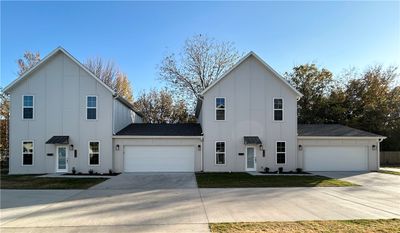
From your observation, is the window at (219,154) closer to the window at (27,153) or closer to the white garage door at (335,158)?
the white garage door at (335,158)

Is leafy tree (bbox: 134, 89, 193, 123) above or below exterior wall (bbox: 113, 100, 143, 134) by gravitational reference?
above

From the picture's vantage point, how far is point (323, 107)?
3322 centimetres

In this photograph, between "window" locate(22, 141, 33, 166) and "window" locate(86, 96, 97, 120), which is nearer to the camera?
"window" locate(22, 141, 33, 166)

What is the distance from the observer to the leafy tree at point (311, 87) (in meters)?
34.1

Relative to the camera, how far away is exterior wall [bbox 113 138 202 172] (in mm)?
20906

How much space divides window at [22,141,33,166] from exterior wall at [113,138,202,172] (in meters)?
5.29

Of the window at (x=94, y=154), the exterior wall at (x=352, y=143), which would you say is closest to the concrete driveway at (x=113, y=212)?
the window at (x=94, y=154)

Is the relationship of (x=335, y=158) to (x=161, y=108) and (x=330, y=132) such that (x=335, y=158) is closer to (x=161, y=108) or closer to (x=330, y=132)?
(x=330, y=132)

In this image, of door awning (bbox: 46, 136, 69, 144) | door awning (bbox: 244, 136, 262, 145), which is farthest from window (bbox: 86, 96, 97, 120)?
door awning (bbox: 244, 136, 262, 145)

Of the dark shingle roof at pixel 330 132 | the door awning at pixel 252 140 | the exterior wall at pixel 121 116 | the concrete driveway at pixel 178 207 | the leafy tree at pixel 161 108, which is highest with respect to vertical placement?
the leafy tree at pixel 161 108

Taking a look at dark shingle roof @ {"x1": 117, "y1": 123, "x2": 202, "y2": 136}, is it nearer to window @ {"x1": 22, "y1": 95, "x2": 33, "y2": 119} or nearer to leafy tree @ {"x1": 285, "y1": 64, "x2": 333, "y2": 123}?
window @ {"x1": 22, "y1": 95, "x2": 33, "y2": 119}

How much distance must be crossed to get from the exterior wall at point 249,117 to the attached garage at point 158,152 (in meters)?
1.02

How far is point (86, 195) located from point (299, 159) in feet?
49.2

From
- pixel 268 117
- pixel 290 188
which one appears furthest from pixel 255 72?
pixel 290 188
